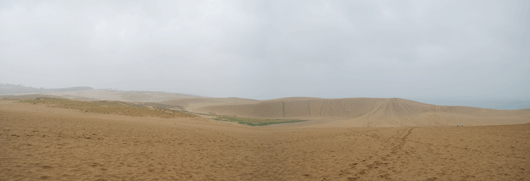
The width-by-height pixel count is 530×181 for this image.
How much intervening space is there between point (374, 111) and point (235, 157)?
30.7m

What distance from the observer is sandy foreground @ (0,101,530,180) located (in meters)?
6.27

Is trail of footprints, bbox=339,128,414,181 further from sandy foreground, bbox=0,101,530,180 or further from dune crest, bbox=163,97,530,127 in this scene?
dune crest, bbox=163,97,530,127

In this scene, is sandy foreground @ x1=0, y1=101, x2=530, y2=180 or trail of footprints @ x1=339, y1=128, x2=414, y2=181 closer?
sandy foreground @ x1=0, y1=101, x2=530, y2=180

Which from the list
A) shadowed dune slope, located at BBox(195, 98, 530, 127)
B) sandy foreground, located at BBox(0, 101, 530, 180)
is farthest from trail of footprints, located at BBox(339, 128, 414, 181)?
shadowed dune slope, located at BBox(195, 98, 530, 127)

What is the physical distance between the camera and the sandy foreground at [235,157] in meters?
6.27

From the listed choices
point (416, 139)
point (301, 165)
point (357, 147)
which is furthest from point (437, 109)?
point (301, 165)

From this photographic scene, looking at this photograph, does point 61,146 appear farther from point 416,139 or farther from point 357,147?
point 416,139

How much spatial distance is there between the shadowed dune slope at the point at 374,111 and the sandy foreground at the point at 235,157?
54.8 ft

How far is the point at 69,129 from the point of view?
33.8ft

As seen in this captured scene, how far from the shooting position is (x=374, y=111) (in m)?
34.4

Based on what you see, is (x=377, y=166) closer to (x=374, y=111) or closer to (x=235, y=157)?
(x=235, y=157)

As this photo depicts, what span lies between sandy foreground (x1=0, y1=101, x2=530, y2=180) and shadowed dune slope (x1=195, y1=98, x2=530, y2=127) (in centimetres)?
1671

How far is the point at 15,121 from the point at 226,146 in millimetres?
9441

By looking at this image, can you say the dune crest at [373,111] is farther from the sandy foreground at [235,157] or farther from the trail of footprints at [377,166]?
the trail of footprints at [377,166]
